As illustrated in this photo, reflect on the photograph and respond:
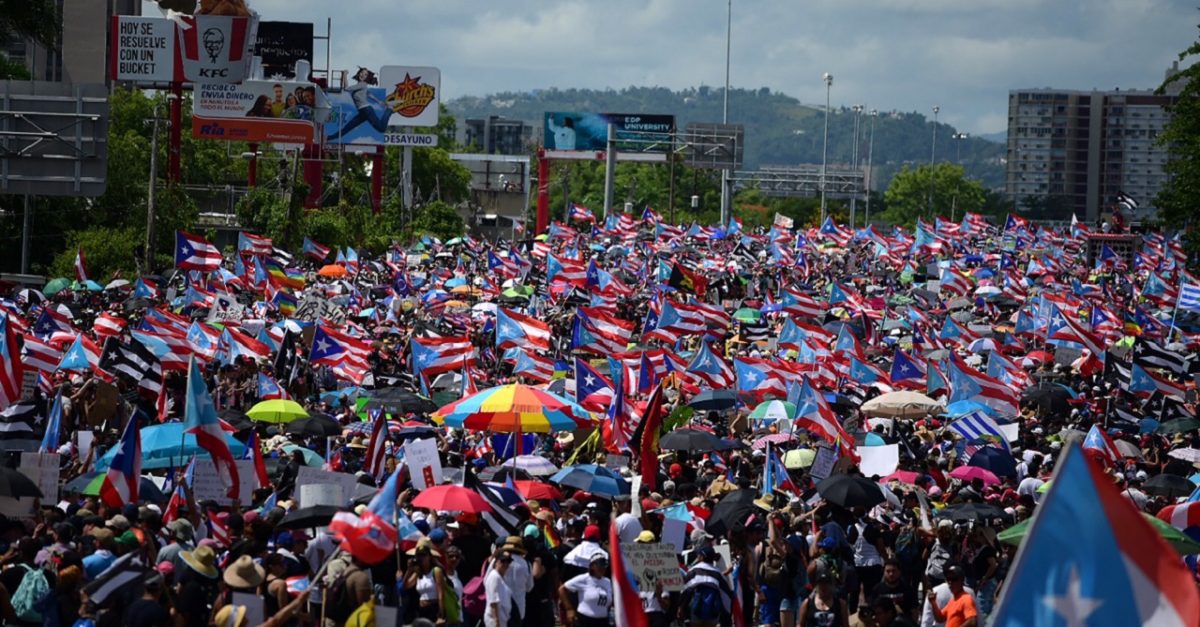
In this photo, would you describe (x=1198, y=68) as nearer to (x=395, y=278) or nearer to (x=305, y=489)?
(x=395, y=278)

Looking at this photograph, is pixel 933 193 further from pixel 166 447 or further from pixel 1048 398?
pixel 166 447

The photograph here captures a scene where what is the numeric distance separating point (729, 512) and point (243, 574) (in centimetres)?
436

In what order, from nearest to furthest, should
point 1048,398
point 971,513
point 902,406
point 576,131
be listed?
point 971,513 → point 902,406 → point 1048,398 → point 576,131

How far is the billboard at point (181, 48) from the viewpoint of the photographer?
69250 mm

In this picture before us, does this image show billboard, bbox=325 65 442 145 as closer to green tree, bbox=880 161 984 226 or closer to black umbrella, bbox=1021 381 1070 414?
black umbrella, bbox=1021 381 1070 414

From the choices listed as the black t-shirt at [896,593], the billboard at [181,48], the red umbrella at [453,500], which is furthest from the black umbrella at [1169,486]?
the billboard at [181,48]

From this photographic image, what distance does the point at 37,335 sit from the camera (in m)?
25.4

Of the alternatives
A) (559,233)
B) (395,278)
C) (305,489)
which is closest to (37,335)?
(305,489)

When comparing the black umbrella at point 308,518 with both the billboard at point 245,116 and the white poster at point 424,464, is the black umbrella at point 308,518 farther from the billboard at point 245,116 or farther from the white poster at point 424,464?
the billboard at point 245,116

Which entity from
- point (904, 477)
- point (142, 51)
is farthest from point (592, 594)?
point (142, 51)

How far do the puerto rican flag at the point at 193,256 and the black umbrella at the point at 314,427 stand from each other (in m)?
14.1

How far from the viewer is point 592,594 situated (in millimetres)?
12508

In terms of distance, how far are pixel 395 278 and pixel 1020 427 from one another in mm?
22615

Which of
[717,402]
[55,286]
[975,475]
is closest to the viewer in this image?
[975,475]
